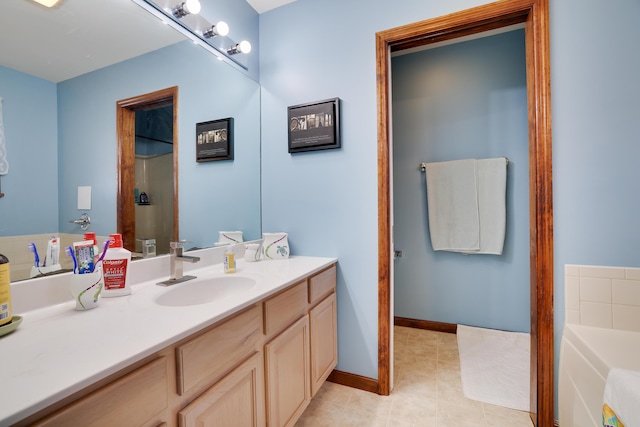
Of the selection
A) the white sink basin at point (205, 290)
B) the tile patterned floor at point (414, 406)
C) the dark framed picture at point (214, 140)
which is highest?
the dark framed picture at point (214, 140)

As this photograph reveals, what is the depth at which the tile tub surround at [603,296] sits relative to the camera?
3.95ft

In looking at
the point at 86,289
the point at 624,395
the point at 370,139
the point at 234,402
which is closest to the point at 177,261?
the point at 86,289

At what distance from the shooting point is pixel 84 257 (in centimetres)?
88

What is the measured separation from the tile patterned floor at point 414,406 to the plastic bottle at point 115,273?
109 centimetres

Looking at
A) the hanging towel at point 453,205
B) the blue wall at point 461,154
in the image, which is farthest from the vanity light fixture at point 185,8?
the hanging towel at point 453,205

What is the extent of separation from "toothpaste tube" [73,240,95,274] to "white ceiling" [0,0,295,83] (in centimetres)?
59

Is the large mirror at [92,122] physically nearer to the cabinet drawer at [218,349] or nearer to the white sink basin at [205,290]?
the white sink basin at [205,290]

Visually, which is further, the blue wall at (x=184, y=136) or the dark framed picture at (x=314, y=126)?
the dark framed picture at (x=314, y=126)

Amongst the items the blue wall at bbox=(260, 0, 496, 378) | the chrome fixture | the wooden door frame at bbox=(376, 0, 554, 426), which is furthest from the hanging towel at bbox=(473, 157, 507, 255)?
the chrome fixture

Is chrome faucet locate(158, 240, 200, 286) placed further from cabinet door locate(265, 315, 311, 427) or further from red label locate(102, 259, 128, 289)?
cabinet door locate(265, 315, 311, 427)

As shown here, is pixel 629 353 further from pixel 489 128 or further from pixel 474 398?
pixel 489 128

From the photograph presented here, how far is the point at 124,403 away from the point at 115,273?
543mm

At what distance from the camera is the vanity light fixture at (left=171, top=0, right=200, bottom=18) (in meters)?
1.35

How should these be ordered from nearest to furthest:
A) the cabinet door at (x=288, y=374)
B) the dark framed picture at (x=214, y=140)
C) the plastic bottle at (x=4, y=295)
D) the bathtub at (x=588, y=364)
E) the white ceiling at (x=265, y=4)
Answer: the plastic bottle at (x=4, y=295), the bathtub at (x=588, y=364), the cabinet door at (x=288, y=374), the dark framed picture at (x=214, y=140), the white ceiling at (x=265, y=4)
